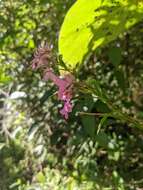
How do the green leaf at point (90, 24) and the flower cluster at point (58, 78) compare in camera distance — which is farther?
the green leaf at point (90, 24)

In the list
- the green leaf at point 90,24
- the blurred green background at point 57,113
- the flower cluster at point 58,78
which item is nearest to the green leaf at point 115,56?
the blurred green background at point 57,113

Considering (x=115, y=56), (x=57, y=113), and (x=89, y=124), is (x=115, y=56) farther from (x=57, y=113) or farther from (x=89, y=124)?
(x=57, y=113)

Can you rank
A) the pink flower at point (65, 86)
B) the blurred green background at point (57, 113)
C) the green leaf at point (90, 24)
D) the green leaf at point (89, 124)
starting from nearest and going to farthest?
the pink flower at point (65, 86), the green leaf at point (90, 24), the green leaf at point (89, 124), the blurred green background at point (57, 113)

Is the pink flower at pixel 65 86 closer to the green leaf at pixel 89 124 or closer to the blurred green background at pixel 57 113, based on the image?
the green leaf at pixel 89 124

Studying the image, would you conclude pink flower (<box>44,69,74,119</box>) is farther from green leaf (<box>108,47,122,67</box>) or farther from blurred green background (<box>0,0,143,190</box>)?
blurred green background (<box>0,0,143,190</box>)

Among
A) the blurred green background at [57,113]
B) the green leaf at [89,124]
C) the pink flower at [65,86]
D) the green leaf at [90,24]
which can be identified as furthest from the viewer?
the blurred green background at [57,113]

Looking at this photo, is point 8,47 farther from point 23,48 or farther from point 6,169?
point 6,169

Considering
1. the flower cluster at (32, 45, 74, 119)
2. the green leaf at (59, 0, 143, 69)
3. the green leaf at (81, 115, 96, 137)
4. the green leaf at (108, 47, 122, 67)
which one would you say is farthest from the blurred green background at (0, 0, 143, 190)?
the flower cluster at (32, 45, 74, 119)
